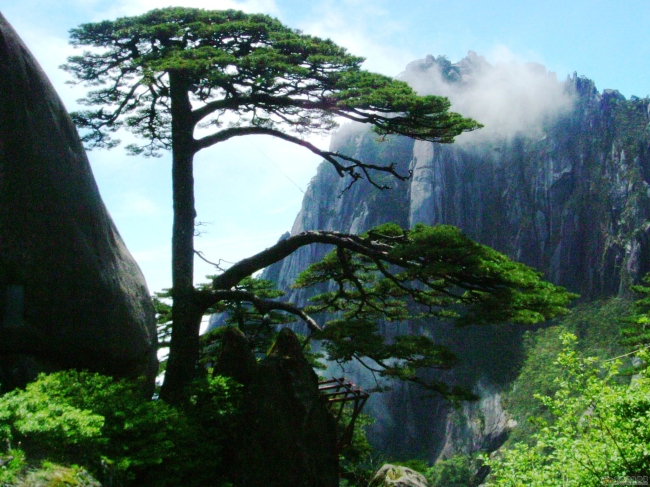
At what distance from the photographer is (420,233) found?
23.9ft

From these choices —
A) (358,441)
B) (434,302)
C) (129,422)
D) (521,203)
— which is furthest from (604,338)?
(129,422)

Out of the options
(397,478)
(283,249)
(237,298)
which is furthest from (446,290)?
(237,298)

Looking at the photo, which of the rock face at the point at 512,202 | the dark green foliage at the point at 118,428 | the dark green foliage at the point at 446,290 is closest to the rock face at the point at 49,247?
the dark green foliage at the point at 118,428

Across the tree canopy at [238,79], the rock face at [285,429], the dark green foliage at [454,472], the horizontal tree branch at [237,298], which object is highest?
the tree canopy at [238,79]

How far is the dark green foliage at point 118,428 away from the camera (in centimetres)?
409

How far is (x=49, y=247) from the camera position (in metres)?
6.57

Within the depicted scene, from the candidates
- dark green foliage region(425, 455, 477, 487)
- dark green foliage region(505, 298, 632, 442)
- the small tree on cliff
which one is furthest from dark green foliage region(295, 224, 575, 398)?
dark green foliage region(425, 455, 477, 487)

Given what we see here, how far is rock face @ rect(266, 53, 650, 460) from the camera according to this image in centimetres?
3778

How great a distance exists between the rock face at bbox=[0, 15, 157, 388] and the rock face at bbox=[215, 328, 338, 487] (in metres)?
2.31

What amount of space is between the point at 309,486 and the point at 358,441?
661cm

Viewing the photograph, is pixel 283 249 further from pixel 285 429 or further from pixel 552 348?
pixel 552 348

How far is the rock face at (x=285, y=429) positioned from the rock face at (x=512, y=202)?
99.4 ft

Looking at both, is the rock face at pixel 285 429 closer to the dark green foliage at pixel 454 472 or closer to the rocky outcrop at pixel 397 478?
the rocky outcrop at pixel 397 478

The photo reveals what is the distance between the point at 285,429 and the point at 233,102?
218 inches
